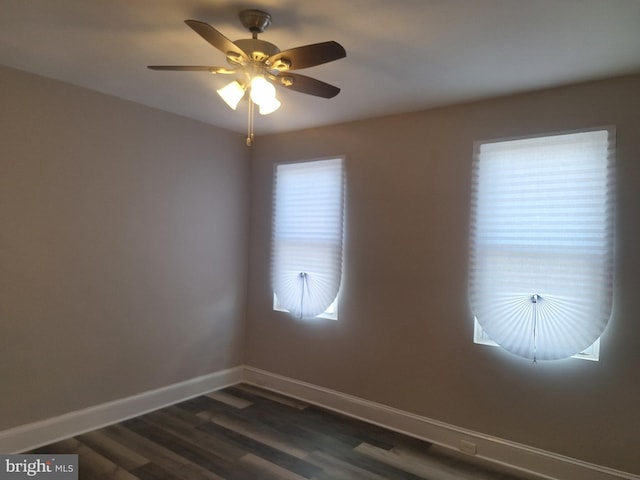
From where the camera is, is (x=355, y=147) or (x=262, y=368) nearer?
(x=355, y=147)

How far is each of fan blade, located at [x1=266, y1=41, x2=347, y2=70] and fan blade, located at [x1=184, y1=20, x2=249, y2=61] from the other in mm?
158

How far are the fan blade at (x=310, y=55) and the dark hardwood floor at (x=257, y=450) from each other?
93.9 inches

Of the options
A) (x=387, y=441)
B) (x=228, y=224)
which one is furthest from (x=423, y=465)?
(x=228, y=224)

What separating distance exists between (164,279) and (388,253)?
1917 mm

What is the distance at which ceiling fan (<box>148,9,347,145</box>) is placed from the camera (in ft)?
5.89

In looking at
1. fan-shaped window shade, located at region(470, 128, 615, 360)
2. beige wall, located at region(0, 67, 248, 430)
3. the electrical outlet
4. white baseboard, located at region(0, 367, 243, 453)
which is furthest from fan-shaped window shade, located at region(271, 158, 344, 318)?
the electrical outlet

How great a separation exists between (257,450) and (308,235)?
1.80 metres

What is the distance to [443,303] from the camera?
312 cm

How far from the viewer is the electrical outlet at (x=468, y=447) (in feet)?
9.62

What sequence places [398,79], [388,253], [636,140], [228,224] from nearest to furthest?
1. [636,140]
2. [398,79]
3. [388,253]
4. [228,224]

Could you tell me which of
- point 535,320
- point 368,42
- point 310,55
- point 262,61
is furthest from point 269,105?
point 535,320

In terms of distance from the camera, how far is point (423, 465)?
2779mm

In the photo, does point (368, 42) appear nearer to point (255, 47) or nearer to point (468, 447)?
point (255, 47)

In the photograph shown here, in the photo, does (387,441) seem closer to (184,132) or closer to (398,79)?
(398,79)
